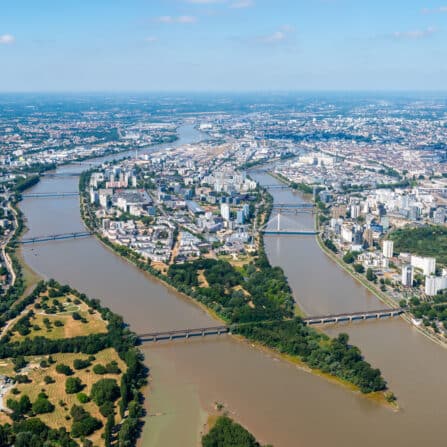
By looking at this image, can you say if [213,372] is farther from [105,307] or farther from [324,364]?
[105,307]

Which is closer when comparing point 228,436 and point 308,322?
point 228,436

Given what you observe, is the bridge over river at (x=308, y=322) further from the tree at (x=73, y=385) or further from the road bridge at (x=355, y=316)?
the tree at (x=73, y=385)

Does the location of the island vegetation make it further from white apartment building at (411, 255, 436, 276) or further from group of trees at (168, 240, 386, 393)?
white apartment building at (411, 255, 436, 276)

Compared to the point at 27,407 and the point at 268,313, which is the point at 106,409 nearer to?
the point at 27,407

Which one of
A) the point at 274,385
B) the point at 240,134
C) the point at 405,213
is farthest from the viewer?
the point at 240,134

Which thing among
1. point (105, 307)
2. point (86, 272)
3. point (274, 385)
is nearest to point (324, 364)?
point (274, 385)

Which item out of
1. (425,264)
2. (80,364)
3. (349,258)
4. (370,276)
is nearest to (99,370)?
(80,364)

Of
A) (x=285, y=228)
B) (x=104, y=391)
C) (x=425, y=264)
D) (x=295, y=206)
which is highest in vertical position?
(x=104, y=391)
